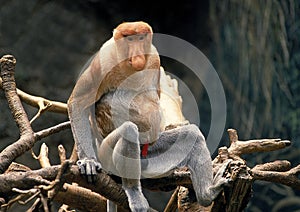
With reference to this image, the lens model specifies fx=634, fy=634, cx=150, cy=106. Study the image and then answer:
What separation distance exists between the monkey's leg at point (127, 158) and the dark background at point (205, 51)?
2944 millimetres

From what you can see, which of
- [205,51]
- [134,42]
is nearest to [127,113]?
[134,42]

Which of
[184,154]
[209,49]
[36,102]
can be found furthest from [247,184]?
[209,49]

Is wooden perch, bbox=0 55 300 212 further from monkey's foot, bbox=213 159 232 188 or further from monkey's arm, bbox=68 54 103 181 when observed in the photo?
monkey's arm, bbox=68 54 103 181

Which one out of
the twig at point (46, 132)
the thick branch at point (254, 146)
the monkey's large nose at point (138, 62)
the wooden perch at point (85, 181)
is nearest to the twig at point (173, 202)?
the wooden perch at point (85, 181)

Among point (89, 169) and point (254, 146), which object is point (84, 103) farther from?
point (254, 146)

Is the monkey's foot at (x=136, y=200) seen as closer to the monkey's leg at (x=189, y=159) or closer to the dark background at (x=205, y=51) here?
the monkey's leg at (x=189, y=159)

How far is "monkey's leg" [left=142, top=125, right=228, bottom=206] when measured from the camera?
109 inches

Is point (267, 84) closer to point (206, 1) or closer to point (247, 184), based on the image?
point (206, 1)

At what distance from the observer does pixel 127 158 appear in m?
2.69

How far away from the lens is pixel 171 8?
657cm

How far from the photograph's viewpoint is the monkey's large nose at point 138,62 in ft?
9.09

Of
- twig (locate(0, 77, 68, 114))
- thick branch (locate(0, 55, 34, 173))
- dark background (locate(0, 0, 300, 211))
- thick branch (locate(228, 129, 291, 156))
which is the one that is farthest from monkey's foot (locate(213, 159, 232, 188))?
dark background (locate(0, 0, 300, 211))

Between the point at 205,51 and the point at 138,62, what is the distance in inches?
155

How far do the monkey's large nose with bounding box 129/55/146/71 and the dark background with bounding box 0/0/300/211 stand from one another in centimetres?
302
